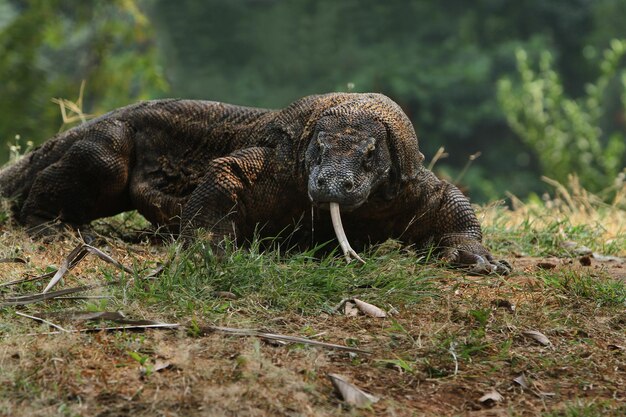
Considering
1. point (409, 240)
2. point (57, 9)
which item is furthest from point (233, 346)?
point (57, 9)

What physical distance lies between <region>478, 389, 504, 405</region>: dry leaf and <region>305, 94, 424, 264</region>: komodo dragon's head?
3.68ft

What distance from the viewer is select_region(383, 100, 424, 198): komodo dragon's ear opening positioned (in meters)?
4.34

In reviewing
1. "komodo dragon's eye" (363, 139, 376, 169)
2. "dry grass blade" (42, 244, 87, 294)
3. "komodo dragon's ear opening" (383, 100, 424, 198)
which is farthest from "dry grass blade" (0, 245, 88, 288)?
"komodo dragon's ear opening" (383, 100, 424, 198)

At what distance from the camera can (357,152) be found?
4098 mm

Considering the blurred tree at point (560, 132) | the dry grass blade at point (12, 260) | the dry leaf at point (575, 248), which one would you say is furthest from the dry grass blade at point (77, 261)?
the blurred tree at point (560, 132)

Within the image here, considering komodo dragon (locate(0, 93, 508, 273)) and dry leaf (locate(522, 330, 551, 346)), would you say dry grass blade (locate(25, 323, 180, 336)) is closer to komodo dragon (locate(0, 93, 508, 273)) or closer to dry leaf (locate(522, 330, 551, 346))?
komodo dragon (locate(0, 93, 508, 273))

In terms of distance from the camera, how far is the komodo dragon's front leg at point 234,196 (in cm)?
438

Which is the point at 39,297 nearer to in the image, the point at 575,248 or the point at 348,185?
the point at 348,185

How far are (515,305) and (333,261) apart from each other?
75 cm

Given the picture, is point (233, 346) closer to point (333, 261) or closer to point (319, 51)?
point (333, 261)

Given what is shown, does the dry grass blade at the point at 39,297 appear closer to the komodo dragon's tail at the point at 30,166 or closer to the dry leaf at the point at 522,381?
the dry leaf at the point at 522,381

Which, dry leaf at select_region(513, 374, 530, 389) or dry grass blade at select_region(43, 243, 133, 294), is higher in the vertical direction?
dry grass blade at select_region(43, 243, 133, 294)

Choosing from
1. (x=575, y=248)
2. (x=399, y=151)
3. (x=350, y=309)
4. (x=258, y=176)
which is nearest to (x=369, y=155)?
(x=399, y=151)

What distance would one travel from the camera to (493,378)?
3033 mm
